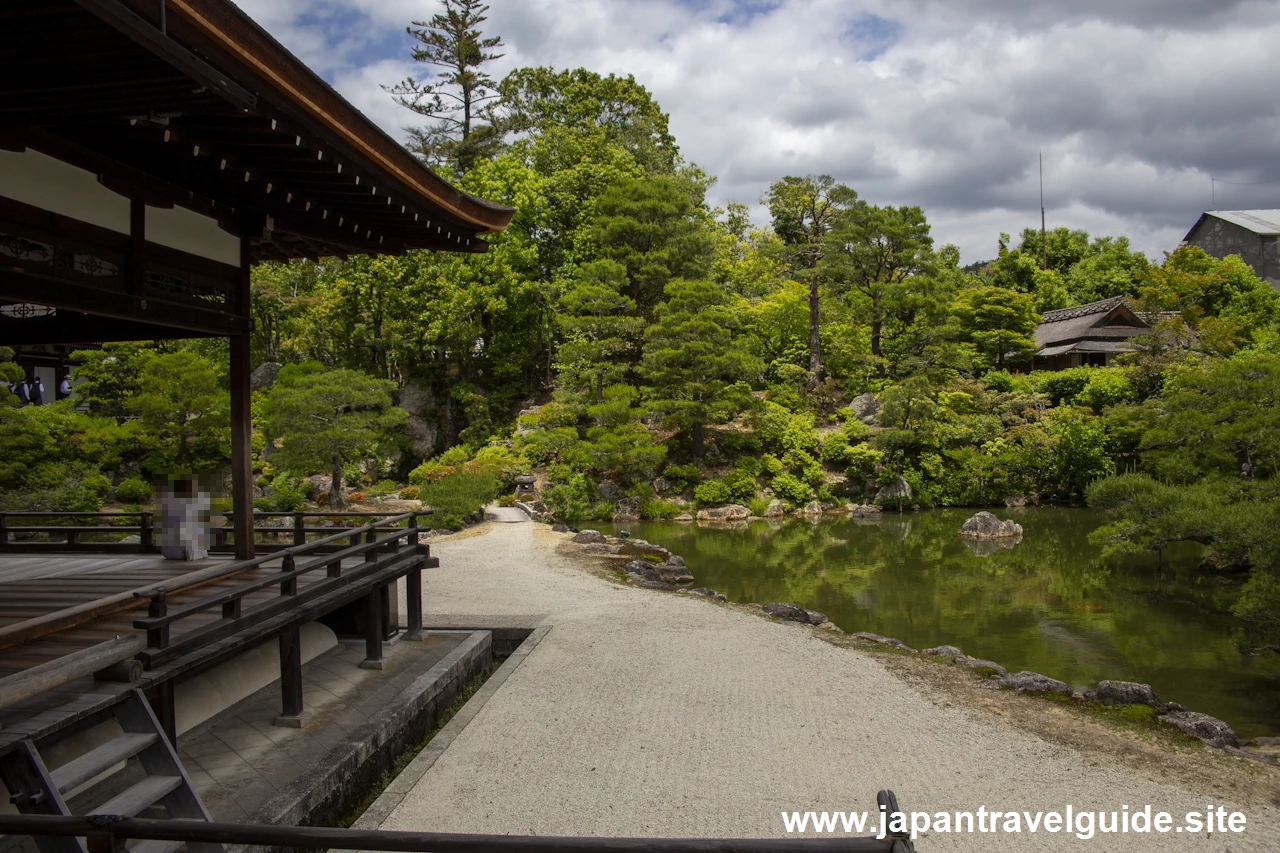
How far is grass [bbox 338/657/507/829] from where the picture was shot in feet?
16.1

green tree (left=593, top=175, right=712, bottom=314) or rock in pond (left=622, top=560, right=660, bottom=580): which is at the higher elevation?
green tree (left=593, top=175, right=712, bottom=314)

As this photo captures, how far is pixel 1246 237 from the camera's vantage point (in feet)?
103

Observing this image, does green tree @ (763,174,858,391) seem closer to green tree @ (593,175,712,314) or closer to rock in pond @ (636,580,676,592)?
green tree @ (593,175,712,314)

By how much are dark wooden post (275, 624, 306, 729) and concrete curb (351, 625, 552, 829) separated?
3.11 feet

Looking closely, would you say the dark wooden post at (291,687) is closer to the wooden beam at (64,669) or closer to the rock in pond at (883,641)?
the wooden beam at (64,669)

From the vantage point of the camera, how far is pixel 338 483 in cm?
1761

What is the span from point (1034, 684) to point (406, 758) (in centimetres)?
559

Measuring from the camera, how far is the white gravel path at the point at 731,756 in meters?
4.28

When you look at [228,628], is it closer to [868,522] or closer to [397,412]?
[397,412]

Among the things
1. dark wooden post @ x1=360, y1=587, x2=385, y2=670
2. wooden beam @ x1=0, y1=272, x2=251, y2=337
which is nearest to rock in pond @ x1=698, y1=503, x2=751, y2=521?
dark wooden post @ x1=360, y1=587, x2=385, y2=670

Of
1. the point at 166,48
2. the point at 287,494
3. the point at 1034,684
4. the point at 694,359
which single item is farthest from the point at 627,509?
the point at 166,48

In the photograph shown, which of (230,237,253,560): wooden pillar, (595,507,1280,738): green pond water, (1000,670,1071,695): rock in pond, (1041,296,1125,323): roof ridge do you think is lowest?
(595,507,1280,738): green pond water

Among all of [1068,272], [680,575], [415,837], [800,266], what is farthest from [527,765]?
[1068,272]

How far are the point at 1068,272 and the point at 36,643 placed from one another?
41644 millimetres
